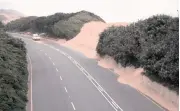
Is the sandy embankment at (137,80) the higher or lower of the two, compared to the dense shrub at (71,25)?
lower

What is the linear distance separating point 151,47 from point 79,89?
26.8 ft

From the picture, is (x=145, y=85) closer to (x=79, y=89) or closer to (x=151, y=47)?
(x=151, y=47)

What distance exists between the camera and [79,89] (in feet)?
122

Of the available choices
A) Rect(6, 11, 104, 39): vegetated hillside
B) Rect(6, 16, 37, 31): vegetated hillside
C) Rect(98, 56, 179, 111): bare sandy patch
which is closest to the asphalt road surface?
Rect(98, 56, 179, 111): bare sandy patch

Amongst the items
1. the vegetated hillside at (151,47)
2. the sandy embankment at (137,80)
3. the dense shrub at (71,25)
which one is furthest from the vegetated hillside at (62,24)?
the vegetated hillside at (151,47)

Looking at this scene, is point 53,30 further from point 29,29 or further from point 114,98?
point 114,98

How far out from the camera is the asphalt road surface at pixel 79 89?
31094 mm

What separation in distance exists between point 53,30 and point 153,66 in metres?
54.6

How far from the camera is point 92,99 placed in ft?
109

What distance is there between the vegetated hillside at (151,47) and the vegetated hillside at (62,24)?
3120cm

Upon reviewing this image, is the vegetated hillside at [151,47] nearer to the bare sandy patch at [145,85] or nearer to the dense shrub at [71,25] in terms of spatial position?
the bare sandy patch at [145,85]

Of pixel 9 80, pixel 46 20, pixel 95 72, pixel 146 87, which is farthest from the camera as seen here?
pixel 46 20

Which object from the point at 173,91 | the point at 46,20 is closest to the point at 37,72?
the point at 173,91

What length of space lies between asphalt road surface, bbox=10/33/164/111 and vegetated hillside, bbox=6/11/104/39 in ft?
96.6
